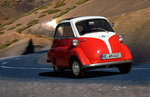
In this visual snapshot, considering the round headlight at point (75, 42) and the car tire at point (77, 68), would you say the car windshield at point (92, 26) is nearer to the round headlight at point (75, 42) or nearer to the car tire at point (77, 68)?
the round headlight at point (75, 42)

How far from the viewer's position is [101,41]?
448 inches

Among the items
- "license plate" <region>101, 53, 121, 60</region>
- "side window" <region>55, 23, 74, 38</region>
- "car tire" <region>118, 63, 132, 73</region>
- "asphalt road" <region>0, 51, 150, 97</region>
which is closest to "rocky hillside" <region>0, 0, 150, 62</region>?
"car tire" <region>118, 63, 132, 73</region>

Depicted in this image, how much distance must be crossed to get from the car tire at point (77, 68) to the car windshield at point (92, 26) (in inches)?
36.9

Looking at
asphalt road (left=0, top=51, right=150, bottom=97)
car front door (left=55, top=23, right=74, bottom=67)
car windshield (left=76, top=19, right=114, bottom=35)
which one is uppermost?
car windshield (left=76, top=19, right=114, bottom=35)

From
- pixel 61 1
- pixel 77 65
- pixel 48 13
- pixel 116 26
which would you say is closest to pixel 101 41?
pixel 77 65

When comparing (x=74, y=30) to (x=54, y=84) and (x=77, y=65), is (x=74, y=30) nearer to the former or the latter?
(x=77, y=65)

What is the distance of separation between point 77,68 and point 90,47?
72 cm

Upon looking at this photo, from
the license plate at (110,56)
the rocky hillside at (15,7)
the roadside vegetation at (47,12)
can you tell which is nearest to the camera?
the license plate at (110,56)

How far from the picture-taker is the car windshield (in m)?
11.9

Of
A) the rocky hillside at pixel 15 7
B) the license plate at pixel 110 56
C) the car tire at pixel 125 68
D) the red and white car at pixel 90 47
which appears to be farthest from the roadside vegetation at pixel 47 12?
the license plate at pixel 110 56

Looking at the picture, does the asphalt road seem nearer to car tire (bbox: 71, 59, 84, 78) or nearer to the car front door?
car tire (bbox: 71, 59, 84, 78)

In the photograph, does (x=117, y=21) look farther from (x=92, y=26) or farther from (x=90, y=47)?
(x=90, y=47)

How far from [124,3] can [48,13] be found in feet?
61.1

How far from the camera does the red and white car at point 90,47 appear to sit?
36.8ft
